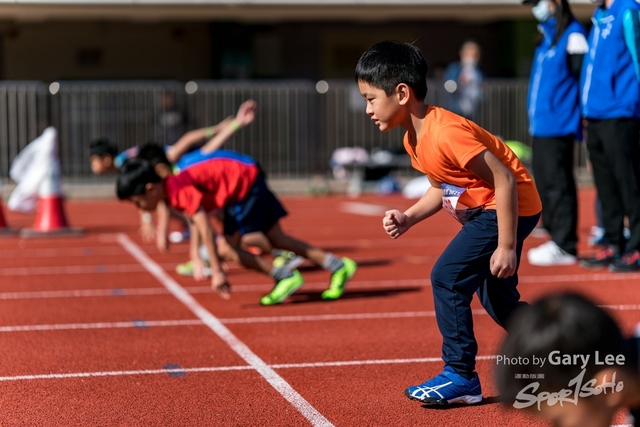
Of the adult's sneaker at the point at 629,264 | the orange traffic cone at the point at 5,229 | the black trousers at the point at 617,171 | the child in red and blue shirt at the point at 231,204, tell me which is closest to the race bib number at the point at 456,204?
the child in red and blue shirt at the point at 231,204

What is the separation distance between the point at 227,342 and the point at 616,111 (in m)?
4.22

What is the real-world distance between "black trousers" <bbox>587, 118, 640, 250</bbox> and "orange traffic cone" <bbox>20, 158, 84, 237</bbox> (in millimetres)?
7156

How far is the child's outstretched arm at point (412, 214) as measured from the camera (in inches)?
190

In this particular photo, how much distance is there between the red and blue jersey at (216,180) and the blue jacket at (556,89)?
2.84 meters

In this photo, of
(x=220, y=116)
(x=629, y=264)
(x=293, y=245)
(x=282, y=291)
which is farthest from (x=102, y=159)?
(x=220, y=116)

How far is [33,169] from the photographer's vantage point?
44.9 ft

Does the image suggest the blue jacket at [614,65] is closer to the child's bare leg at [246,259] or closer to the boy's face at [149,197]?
the child's bare leg at [246,259]

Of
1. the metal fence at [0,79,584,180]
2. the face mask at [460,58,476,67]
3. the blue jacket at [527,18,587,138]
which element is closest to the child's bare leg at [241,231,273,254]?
the blue jacket at [527,18,587,138]

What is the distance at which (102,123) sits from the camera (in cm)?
2045

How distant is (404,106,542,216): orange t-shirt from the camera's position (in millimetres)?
4559

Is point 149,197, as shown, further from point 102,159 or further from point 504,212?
point 504,212

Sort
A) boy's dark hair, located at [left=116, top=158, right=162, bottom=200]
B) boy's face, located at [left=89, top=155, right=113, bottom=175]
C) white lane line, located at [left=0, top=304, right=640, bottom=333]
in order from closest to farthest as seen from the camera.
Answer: white lane line, located at [left=0, top=304, right=640, bottom=333]
boy's dark hair, located at [left=116, top=158, right=162, bottom=200]
boy's face, located at [left=89, top=155, right=113, bottom=175]

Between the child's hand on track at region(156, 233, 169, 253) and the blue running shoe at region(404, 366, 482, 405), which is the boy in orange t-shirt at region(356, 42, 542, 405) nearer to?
the blue running shoe at region(404, 366, 482, 405)

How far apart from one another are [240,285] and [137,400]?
405 centimetres
